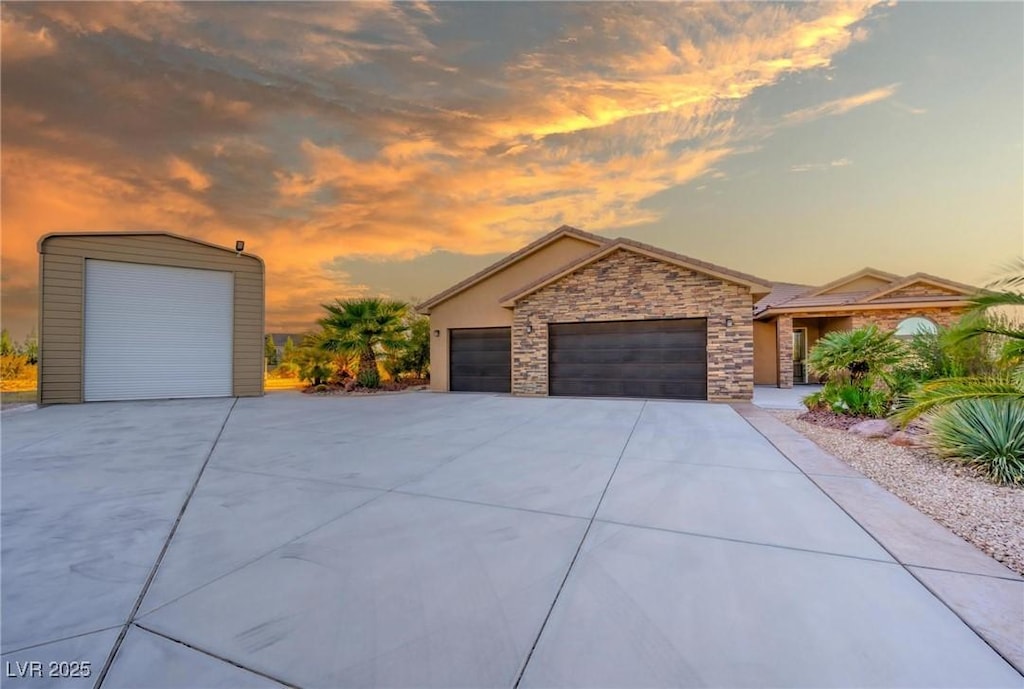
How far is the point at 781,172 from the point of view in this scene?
1175 cm

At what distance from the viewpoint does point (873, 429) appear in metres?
6.69

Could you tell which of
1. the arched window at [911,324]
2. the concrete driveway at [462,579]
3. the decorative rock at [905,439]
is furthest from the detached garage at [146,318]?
the arched window at [911,324]

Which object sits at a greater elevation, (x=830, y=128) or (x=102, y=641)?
(x=830, y=128)

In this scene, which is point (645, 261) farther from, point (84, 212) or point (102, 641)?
point (84, 212)

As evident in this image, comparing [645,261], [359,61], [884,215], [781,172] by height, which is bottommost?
[645,261]

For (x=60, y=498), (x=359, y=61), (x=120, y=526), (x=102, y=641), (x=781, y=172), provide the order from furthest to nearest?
(x=781, y=172), (x=359, y=61), (x=60, y=498), (x=120, y=526), (x=102, y=641)

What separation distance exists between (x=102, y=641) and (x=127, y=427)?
8151 millimetres

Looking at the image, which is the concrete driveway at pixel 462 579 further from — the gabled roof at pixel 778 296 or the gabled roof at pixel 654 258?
the gabled roof at pixel 778 296

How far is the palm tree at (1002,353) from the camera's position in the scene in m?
4.84

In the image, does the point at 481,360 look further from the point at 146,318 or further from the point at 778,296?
the point at 778,296

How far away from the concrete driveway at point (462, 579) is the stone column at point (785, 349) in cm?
1208

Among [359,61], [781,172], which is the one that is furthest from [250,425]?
[781,172]

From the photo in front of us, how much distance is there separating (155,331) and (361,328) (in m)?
6.29

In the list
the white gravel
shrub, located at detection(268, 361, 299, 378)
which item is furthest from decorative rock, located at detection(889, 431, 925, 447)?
shrub, located at detection(268, 361, 299, 378)
